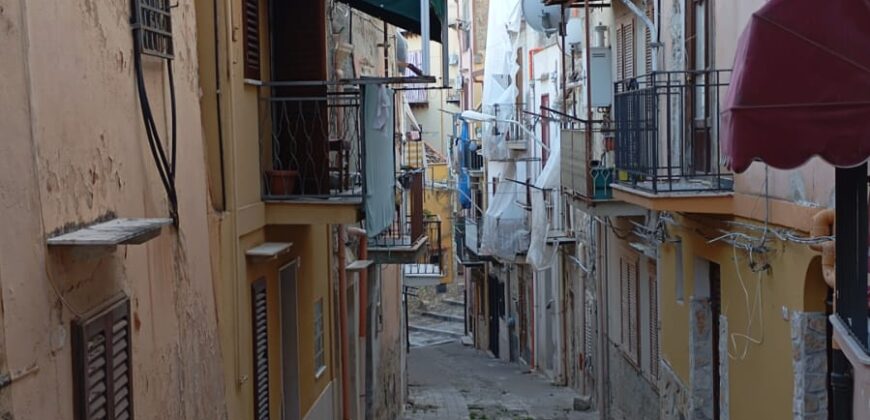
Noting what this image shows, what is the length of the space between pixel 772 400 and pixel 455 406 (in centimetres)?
1414

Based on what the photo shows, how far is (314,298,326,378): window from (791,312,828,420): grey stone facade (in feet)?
19.8

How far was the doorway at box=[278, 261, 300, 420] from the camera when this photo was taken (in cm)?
1235

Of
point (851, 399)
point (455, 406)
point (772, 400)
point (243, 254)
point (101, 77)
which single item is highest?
point (101, 77)

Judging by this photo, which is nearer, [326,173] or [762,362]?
[762,362]

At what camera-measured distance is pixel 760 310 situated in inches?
422

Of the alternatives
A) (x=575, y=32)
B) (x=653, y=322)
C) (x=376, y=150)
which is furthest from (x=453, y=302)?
(x=376, y=150)

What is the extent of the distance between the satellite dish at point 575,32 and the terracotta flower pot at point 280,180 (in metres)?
11.6

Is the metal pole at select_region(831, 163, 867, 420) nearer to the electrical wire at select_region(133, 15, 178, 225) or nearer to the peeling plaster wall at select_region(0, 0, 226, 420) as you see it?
the peeling plaster wall at select_region(0, 0, 226, 420)

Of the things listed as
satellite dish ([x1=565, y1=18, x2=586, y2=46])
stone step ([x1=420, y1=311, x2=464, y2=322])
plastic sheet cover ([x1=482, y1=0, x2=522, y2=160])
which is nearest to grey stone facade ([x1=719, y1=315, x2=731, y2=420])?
satellite dish ([x1=565, y1=18, x2=586, y2=46])

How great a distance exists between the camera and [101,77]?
20.3 feet

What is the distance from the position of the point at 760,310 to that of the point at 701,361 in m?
2.70

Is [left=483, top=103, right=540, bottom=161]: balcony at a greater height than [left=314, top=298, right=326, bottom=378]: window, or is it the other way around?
[left=483, top=103, right=540, bottom=161]: balcony

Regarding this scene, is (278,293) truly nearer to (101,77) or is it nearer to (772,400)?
(772,400)

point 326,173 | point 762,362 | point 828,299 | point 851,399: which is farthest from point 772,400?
point 326,173
